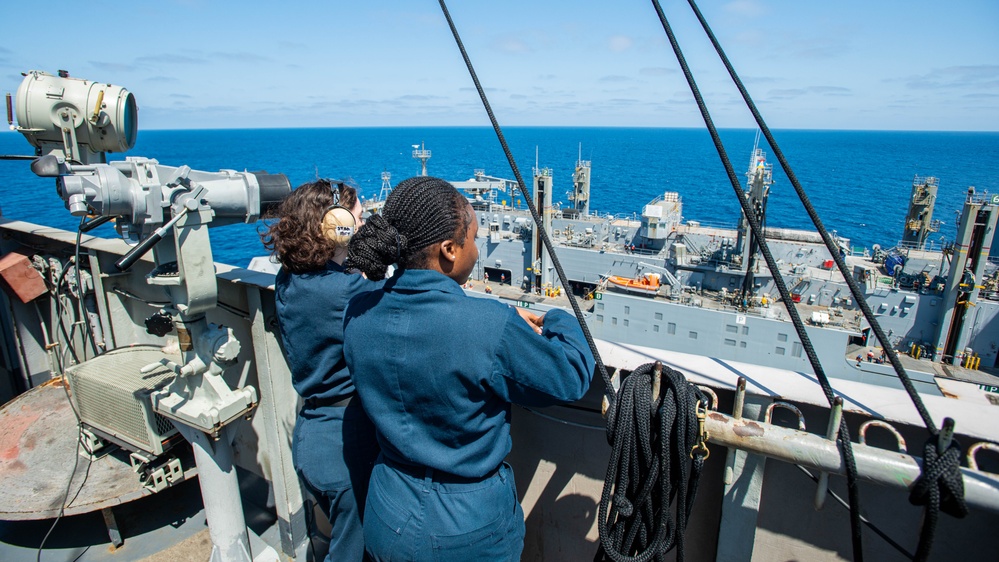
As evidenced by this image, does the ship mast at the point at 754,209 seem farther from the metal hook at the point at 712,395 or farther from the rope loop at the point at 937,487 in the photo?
the rope loop at the point at 937,487

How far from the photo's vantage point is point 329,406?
2189mm

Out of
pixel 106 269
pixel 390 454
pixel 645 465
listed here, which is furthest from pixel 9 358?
pixel 645 465

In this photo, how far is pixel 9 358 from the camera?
15.0 feet

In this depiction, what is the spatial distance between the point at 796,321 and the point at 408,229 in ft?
4.11

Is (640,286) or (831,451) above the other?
(831,451)

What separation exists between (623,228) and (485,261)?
6.50 metres

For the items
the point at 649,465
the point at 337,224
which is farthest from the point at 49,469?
the point at 649,465

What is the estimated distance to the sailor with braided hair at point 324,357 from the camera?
2.07m

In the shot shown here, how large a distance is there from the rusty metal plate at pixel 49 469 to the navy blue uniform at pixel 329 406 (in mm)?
1468

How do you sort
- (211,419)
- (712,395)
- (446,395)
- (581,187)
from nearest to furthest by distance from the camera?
(446,395) < (712,395) < (211,419) < (581,187)

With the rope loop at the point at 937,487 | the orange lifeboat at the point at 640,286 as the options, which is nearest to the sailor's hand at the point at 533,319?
the rope loop at the point at 937,487

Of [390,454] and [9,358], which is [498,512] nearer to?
[390,454]

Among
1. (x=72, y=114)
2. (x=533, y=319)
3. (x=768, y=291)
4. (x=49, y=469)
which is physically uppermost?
(x=72, y=114)

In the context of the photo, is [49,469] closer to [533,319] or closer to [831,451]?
[533,319]
